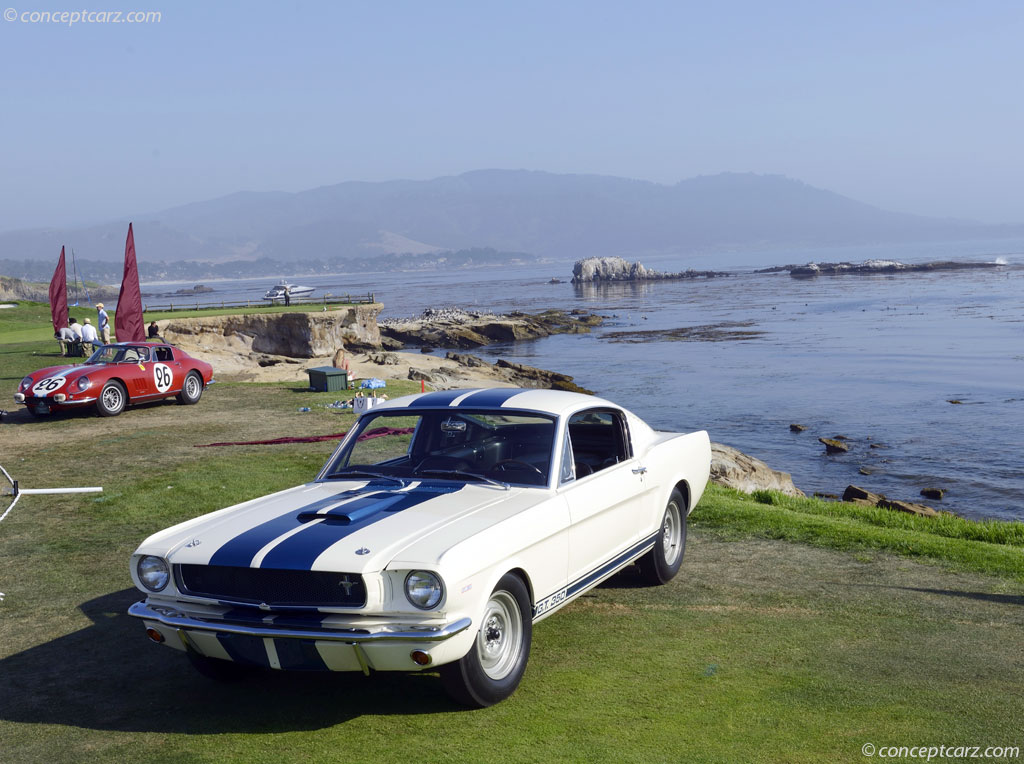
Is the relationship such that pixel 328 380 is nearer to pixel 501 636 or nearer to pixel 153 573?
pixel 153 573

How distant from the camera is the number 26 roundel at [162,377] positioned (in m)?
18.9

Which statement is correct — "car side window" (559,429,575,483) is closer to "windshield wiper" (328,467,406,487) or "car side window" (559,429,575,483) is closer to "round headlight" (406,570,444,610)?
"windshield wiper" (328,467,406,487)

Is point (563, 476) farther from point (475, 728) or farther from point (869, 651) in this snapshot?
point (869, 651)

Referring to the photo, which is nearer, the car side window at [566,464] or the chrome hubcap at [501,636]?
the chrome hubcap at [501,636]

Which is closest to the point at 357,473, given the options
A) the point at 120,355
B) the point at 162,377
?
the point at 162,377

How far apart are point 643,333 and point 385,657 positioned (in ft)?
191

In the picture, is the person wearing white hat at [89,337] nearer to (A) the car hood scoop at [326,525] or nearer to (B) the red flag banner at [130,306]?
(B) the red flag banner at [130,306]

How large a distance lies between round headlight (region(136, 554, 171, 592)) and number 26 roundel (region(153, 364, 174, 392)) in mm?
14352

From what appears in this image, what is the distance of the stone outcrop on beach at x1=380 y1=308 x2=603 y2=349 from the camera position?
208 feet

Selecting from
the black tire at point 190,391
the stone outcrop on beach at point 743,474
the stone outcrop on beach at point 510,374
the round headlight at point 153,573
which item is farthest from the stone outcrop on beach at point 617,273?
the round headlight at point 153,573

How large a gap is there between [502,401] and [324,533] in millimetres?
1917

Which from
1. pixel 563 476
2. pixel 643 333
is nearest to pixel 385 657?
pixel 563 476

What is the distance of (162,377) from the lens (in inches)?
748

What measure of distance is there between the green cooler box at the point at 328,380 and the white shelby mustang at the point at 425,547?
14840mm
